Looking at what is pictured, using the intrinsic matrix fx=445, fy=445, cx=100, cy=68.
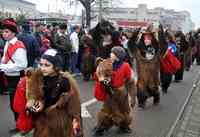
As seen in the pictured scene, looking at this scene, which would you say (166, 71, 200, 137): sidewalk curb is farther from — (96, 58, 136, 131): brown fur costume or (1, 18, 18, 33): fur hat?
(1, 18, 18, 33): fur hat

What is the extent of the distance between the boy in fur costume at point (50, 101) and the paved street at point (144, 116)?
7.78 feet

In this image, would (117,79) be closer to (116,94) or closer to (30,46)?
(116,94)

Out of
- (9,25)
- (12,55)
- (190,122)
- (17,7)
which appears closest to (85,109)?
(190,122)

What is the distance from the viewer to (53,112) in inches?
→ 186

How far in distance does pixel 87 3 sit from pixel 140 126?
1461 inches

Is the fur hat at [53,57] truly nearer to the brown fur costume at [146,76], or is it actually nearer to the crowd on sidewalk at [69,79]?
the crowd on sidewalk at [69,79]

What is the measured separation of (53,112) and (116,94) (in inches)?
97.7

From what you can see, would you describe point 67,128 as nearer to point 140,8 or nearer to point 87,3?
point 87,3

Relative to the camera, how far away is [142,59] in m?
9.41

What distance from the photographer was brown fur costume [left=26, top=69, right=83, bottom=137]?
15.2ft

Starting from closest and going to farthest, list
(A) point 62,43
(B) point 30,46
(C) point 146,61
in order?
(B) point 30,46
(C) point 146,61
(A) point 62,43

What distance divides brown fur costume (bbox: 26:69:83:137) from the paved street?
2362 mm

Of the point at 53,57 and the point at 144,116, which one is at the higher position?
the point at 53,57

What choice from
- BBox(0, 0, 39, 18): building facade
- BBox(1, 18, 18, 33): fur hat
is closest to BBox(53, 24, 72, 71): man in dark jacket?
BBox(1, 18, 18, 33): fur hat
